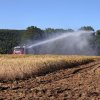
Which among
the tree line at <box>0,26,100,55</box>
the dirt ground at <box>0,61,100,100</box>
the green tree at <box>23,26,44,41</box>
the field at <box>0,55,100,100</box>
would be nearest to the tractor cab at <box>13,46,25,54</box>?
the tree line at <box>0,26,100,55</box>

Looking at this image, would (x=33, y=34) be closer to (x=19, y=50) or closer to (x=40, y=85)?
(x=19, y=50)

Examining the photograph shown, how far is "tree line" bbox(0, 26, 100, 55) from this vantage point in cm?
6694

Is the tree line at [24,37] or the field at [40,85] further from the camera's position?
the tree line at [24,37]

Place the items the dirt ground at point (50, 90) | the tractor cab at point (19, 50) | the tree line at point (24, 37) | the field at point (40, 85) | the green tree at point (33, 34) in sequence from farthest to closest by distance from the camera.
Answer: the green tree at point (33, 34) < the tree line at point (24, 37) < the tractor cab at point (19, 50) < the field at point (40, 85) < the dirt ground at point (50, 90)

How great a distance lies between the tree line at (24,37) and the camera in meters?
66.9

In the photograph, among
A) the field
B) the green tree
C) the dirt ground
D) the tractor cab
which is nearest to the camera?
the dirt ground

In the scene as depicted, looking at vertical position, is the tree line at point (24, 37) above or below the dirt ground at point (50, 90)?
above

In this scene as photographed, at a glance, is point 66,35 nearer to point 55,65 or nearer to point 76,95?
point 55,65

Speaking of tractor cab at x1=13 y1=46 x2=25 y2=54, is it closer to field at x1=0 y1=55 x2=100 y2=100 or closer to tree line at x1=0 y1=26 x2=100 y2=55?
tree line at x1=0 y1=26 x2=100 y2=55

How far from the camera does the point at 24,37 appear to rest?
73500 mm

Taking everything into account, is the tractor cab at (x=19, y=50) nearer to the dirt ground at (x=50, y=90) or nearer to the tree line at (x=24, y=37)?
the tree line at (x=24, y=37)

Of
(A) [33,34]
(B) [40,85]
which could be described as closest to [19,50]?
(A) [33,34]

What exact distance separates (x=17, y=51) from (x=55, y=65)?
2357 cm

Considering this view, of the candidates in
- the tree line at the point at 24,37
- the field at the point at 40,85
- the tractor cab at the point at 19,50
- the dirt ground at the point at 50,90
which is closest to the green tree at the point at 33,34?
the tree line at the point at 24,37
